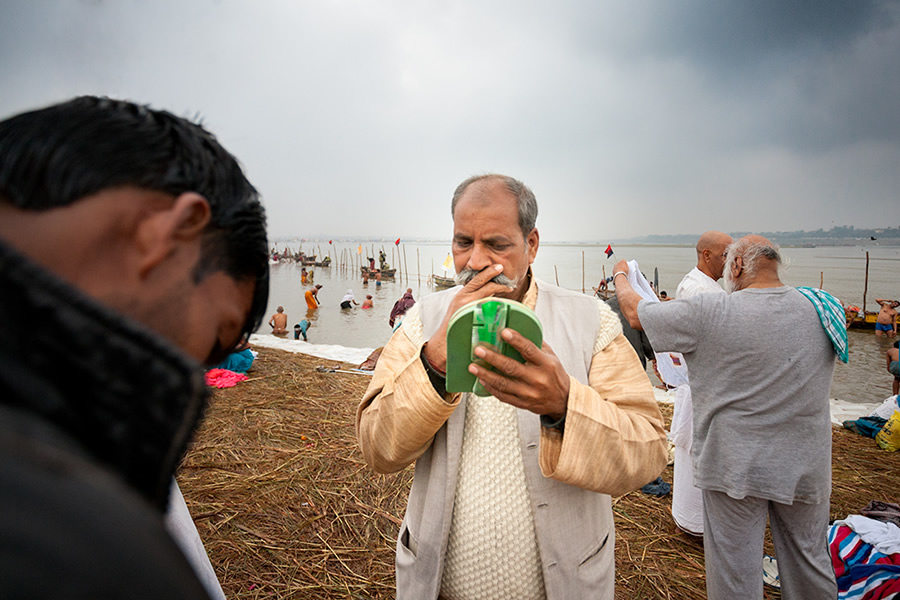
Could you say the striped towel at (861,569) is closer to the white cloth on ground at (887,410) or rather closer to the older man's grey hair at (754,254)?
the older man's grey hair at (754,254)

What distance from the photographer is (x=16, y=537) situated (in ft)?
0.99

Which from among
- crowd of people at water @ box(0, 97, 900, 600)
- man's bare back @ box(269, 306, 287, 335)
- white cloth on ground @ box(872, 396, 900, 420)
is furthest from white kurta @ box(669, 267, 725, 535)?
man's bare back @ box(269, 306, 287, 335)

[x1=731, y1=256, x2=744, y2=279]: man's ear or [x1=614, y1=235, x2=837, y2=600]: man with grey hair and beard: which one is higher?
[x1=731, y1=256, x2=744, y2=279]: man's ear

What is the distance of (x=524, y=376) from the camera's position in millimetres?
1293

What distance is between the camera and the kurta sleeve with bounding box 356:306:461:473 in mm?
1530

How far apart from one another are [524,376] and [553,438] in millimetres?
338

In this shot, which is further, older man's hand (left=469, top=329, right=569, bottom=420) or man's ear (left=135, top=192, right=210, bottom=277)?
older man's hand (left=469, top=329, right=569, bottom=420)

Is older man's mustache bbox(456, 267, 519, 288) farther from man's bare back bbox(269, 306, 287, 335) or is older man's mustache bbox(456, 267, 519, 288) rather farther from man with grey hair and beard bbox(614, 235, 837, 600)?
man's bare back bbox(269, 306, 287, 335)

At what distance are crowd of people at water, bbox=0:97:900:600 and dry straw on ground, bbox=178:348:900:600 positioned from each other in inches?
22.5

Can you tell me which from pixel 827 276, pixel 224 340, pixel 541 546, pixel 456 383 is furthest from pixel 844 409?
pixel 827 276

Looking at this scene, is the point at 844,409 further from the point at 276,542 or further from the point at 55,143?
the point at 55,143

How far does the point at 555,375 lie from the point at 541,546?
0.72m

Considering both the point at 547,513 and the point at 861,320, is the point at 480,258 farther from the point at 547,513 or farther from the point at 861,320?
the point at 861,320

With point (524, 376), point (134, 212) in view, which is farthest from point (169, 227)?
point (524, 376)
